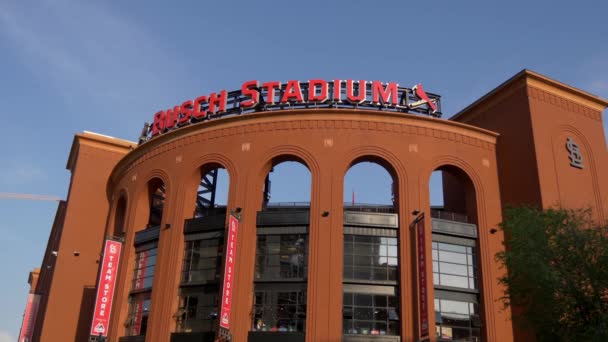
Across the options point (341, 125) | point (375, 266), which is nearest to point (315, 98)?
point (341, 125)

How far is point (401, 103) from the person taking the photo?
38.8m

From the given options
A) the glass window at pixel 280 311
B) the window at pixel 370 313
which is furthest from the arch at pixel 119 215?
the window at pixel 370 313

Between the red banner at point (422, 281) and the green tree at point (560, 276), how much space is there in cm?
480

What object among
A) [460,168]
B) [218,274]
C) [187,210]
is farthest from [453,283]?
[187,210]

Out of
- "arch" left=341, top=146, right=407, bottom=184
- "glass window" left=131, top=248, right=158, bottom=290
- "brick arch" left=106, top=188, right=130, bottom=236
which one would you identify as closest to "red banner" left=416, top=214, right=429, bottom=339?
"arch" left=341, top=146, right=407, bottom=184

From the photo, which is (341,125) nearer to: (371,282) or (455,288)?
(371,282)

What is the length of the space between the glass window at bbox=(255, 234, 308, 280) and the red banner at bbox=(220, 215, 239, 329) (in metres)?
1.84

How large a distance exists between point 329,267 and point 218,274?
6907 millimetres

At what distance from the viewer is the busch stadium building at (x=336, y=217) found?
32812mm

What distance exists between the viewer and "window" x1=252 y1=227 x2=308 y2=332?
107 feet

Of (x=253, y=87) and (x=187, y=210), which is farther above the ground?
(x=253, y=87)

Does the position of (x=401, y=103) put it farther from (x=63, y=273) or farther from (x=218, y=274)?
(x=63, y=273)

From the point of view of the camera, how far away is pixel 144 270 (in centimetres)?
3878

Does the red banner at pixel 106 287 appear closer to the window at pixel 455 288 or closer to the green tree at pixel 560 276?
the window at pixel 455 288
